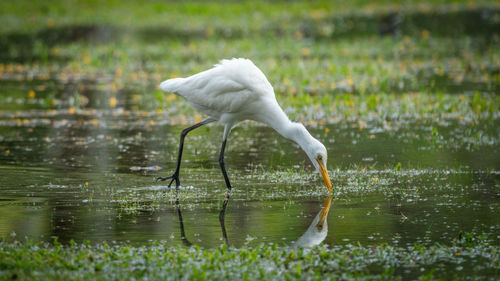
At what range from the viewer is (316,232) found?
746cm

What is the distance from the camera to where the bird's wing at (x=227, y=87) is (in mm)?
9477

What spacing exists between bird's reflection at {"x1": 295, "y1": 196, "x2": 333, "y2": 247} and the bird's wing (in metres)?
1.82

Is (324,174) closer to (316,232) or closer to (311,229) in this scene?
(311,229)

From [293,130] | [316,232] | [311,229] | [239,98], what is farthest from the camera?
[239,98]

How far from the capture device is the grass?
19.8 feet

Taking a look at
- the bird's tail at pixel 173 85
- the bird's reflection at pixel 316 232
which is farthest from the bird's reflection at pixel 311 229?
A: the bird's tail at pixel 173 85

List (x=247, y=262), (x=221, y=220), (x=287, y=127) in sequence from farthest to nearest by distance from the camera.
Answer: (x=287, y=127), (x=221, y=220), (x=247, y=262)

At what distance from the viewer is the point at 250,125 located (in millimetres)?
14172

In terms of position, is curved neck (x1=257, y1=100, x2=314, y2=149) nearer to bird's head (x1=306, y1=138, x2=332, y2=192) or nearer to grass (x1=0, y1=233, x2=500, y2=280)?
bird's head (x1=306, y1=138, x2=332, y2=192)

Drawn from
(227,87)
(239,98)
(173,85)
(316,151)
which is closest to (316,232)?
(316,151)

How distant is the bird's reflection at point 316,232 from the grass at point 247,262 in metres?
0.25

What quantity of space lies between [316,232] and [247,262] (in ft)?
4.35

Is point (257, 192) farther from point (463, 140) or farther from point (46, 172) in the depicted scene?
point (463, 140)

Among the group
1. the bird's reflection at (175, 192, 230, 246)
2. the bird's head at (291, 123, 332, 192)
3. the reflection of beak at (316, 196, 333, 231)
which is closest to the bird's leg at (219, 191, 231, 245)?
the bird's reflection at (175, 192, 230, 246)
